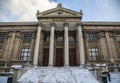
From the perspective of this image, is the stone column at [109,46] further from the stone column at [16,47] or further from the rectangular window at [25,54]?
the stone column at [16,47]

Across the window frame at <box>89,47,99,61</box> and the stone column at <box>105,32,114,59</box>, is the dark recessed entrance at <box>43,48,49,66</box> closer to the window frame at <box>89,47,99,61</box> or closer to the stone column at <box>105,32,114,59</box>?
the window frame at <box>89,47,99,61</box>

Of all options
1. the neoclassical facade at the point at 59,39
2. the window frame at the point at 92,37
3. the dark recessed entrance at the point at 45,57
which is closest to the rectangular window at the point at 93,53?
the neoclassical facade at the point at 59,39

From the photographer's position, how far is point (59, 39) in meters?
29.1

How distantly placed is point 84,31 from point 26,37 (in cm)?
1207

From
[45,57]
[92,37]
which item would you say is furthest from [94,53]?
[45,57]

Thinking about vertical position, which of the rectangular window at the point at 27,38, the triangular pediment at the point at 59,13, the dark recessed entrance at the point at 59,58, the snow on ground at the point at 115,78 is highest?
the triangular pediment at the point at 59,13

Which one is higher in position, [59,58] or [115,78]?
[59,58]

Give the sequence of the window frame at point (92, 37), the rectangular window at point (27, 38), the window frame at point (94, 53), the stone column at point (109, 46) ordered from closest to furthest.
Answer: the stone column at point (109, 46) < the window frame at point (94, 53) < the window frame at point (92, 37) < the rectangular window at point (27, 38)

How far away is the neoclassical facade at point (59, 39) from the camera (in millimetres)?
25891

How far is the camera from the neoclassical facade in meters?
25.9

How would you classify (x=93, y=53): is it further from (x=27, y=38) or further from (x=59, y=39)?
(x=27, y=38)

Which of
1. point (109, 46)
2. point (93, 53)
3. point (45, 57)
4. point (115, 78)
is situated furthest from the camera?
point (45, 57)

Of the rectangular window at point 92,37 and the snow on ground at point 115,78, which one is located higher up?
the rectangular window at point 92,37

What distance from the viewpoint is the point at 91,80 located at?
48.3ft
